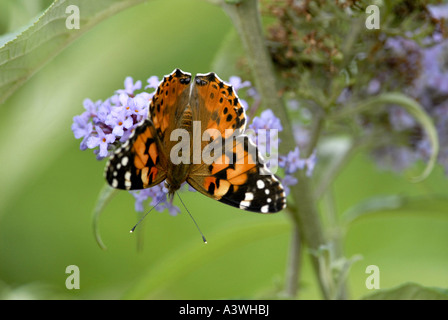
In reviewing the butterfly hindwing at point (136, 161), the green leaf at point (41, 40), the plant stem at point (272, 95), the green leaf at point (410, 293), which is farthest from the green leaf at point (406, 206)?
the green leaf at point (41, 40)

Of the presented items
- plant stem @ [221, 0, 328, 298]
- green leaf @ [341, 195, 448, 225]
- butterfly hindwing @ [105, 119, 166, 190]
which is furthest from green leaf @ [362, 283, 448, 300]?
butterfly hindwing @ [105, 119, 166, 190]

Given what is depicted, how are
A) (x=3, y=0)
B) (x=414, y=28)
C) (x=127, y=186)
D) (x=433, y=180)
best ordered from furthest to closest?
(x=433, y=180), (x=3, y=0), (x=414, y=28), (x=127, y=186)

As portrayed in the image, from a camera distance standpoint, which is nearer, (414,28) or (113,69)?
(414,28)

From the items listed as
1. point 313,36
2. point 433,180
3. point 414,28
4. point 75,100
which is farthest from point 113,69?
point 433,180

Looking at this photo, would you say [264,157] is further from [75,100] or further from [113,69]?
[113,69]

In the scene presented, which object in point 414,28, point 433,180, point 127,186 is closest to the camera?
point 127,186
